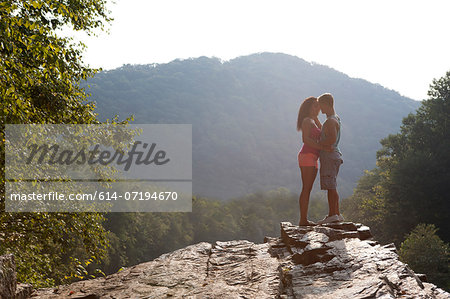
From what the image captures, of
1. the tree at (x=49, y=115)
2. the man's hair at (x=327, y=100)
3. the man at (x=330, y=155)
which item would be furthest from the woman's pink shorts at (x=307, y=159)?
the tree at (x=49, y=115)

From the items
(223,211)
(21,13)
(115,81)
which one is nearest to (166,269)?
(21,13)

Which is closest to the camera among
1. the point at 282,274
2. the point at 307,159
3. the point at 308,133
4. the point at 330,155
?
the point at 282,274

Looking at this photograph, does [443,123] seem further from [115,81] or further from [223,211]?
[115,81]

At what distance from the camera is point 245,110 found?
518 feet

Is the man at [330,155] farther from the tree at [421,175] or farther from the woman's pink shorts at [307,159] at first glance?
the tree at [421,175]

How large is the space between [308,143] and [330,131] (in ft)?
1.81

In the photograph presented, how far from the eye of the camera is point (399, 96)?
162 meters

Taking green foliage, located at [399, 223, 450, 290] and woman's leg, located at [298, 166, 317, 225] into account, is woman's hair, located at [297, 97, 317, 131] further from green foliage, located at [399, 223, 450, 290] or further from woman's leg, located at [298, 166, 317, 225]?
green foliage, located at [399, 223, 450, 290]

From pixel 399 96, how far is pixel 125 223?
5776 inches

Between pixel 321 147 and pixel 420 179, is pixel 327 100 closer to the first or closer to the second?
pixel 321 147

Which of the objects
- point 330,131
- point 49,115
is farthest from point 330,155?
point 49,115

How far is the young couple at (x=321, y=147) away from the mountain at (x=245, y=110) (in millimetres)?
90994

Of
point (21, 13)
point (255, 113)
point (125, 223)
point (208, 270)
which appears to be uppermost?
point (255, 113)

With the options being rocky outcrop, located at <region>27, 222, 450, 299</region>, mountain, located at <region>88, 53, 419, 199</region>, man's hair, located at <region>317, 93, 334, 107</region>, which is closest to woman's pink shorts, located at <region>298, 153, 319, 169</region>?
man's hair, located at <region>317, 93, 334, 107</region>
